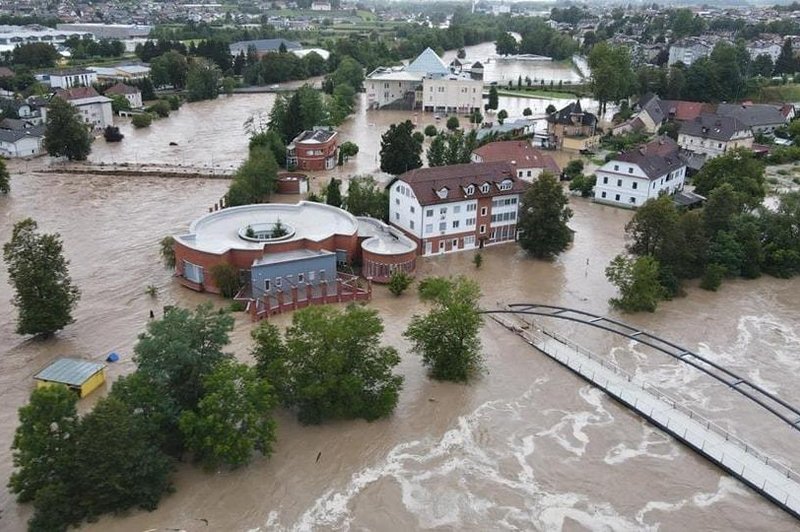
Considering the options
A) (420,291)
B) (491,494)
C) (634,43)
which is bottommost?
(491,494)

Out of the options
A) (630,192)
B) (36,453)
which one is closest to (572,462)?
(36,453)

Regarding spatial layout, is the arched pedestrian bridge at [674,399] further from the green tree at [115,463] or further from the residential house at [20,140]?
the residential house at [20,140]

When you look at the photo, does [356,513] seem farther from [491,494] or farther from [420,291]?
[420,291]

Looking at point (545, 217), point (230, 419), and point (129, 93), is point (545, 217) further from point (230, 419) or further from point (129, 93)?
point (129, 93)

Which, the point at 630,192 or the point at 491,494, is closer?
the point at 491,494

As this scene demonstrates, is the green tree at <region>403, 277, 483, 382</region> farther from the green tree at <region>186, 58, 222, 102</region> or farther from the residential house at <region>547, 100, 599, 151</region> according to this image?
the green tree at <region>186, 58, 222, 102</region>
